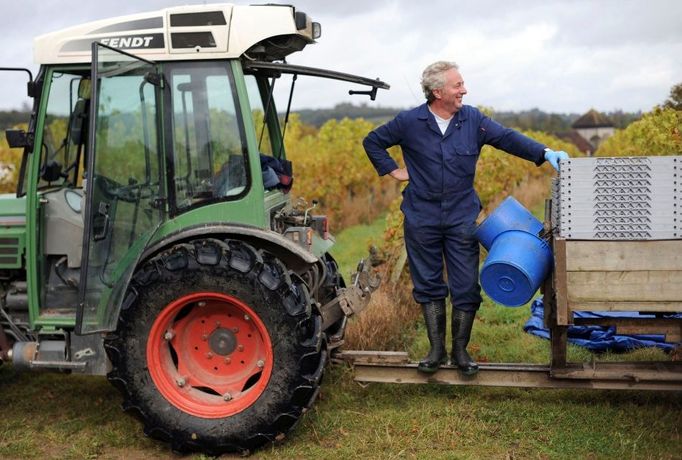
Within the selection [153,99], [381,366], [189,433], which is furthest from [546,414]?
[153,99]

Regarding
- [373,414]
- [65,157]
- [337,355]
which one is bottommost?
[373,414]

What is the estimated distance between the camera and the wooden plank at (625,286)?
4.26 meters

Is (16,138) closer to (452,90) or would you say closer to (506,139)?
(452,90)

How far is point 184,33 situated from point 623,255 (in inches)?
106

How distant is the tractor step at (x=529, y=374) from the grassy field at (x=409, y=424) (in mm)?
195

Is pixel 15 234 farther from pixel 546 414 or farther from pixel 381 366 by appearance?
pixel 546 414

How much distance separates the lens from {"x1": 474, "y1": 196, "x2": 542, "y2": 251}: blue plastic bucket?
4.73 m

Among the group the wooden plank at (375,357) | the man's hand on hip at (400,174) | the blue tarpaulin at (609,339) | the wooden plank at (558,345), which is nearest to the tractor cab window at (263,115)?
the man's hand on hip at (400,174)

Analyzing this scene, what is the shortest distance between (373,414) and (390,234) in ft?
13.8

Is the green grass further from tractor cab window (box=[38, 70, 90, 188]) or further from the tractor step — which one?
tractor cab window (box=[38, 70, 90, 188])

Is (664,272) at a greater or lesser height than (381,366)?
greater

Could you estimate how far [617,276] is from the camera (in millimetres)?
4301

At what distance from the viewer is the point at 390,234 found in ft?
29.8

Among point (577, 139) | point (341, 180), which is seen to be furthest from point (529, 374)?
point (577, 139)
